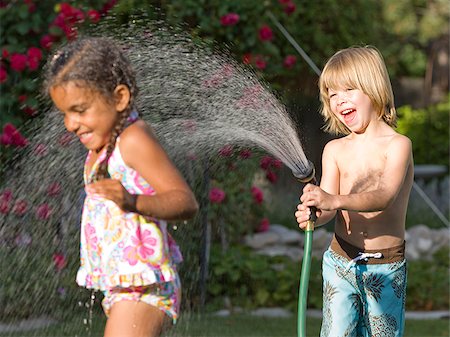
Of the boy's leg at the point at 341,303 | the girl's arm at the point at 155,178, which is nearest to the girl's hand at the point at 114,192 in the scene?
the girl's arm at the point at 155,178

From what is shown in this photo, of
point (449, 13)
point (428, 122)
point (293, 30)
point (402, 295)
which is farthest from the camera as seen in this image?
point (449, 13)

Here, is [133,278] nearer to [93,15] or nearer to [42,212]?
[42,212]

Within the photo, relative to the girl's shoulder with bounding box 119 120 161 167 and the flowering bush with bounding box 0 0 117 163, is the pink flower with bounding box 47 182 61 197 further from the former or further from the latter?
the girl's shoulder with bounding box 119 120 161 167

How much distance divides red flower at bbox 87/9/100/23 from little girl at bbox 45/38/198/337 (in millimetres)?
2808

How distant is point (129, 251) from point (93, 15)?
3041 millimetres

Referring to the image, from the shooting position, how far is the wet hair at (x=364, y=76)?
352cm

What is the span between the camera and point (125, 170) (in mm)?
2822

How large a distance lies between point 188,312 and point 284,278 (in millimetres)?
642

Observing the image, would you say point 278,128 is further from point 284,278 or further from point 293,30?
point 293,30

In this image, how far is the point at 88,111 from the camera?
9.25ft

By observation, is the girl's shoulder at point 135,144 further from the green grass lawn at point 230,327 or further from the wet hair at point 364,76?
the green grass lawn at point 230,327

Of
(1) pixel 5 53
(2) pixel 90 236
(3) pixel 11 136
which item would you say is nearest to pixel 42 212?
(3) pixel 11 136

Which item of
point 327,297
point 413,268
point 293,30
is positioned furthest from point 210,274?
point 327,297

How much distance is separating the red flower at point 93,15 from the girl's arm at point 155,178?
115 inches
